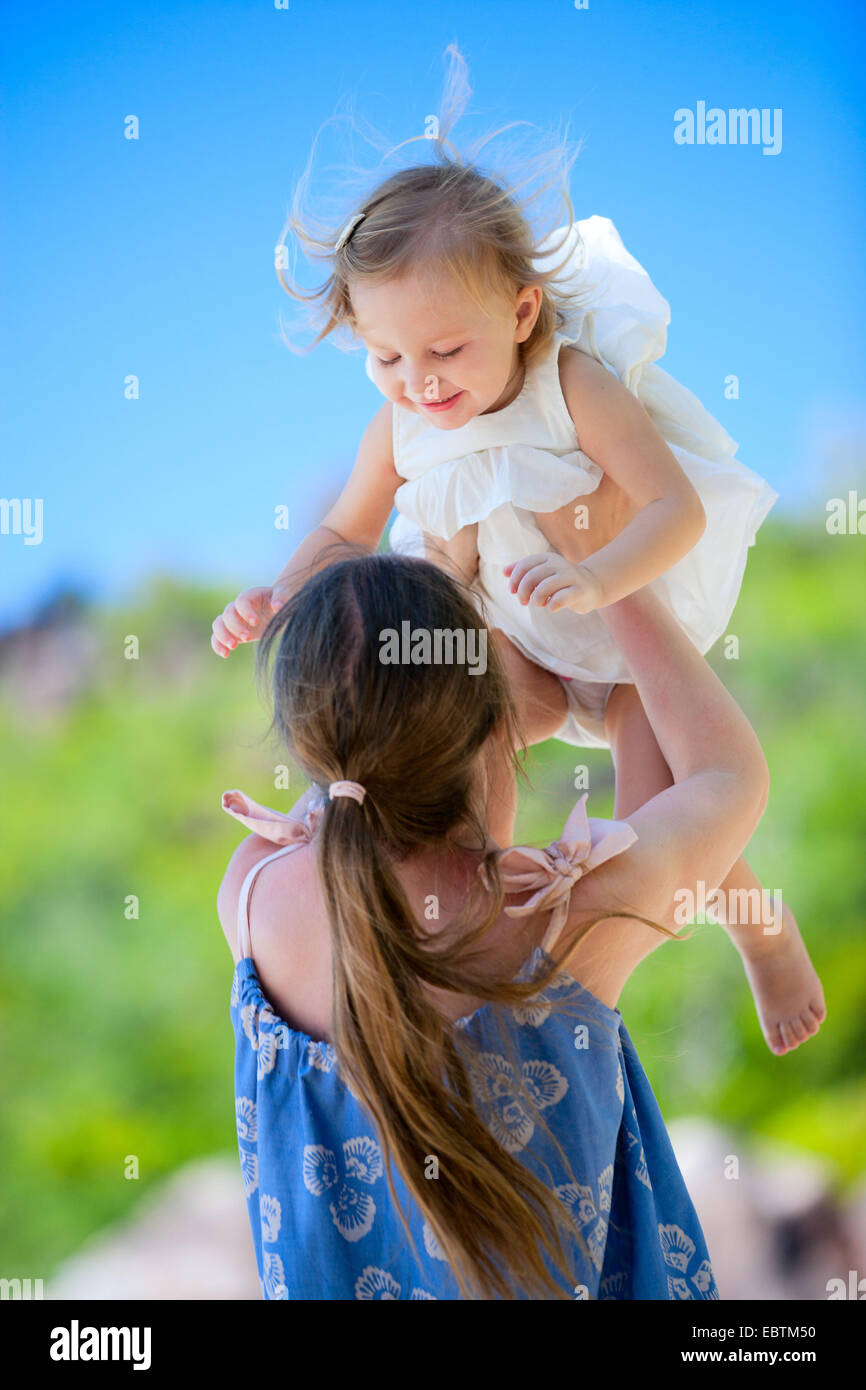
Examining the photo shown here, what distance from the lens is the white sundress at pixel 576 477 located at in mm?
871

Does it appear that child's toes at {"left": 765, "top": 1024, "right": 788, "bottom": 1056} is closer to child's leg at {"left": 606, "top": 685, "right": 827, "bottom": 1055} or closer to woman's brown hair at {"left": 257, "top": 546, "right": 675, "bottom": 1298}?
child's leg at {"left": 606, "top": 685, "right": 827, "bottom": 1055}

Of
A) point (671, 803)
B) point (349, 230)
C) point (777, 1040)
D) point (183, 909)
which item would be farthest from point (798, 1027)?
point (183, 909)

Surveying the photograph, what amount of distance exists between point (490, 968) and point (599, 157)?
4.08 ft

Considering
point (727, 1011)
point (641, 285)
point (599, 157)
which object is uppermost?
point (599, 157)

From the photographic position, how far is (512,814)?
2.77 feet

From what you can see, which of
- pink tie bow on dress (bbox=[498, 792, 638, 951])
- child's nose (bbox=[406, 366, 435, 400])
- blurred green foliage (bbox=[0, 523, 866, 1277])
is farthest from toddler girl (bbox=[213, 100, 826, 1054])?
blurred green foliage (bbox=[0, 523, 866, 1277])

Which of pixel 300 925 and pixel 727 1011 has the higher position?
pixel 727 1011

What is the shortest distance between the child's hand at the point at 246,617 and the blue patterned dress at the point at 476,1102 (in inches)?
10.1

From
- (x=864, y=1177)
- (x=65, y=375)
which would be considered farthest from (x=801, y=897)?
(x=65, y=375)

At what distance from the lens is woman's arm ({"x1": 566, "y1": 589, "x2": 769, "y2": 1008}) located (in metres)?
0.71

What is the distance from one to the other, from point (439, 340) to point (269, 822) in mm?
337

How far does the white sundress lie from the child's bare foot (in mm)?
223

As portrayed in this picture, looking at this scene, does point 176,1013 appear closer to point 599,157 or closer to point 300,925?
point 599,157

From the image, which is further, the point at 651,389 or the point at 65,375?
the point at 65,375
